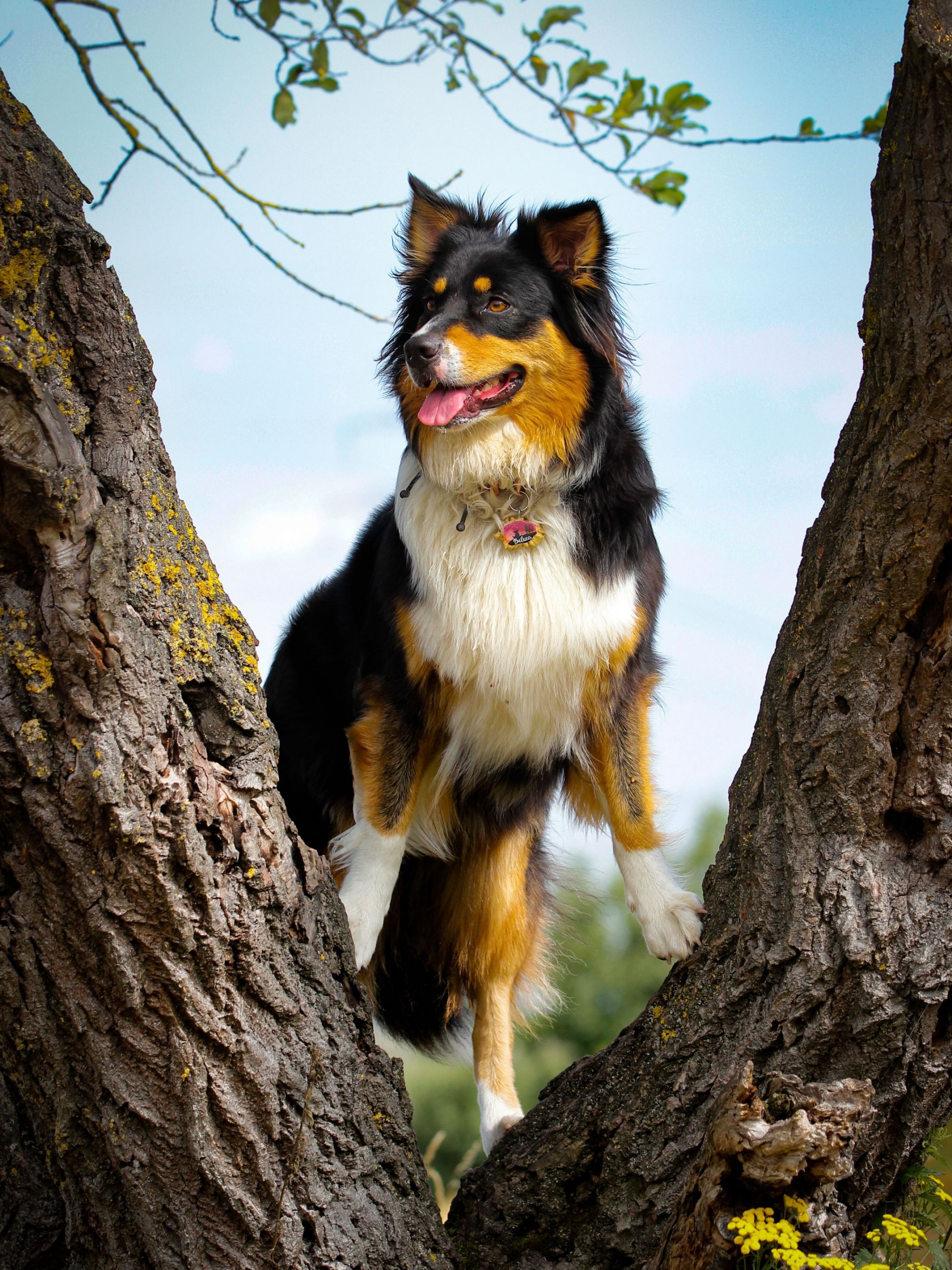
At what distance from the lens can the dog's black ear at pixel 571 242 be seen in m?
3.47

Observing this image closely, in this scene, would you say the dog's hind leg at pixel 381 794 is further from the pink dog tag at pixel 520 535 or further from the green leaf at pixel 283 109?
the green leaf at pixel 283 109

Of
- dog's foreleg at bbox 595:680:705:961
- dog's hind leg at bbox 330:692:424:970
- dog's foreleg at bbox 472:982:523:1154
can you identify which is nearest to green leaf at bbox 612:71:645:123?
dog's foreleg at bbox 595:680:705:961

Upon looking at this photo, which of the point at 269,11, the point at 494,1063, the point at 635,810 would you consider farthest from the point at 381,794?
the point at 269,11

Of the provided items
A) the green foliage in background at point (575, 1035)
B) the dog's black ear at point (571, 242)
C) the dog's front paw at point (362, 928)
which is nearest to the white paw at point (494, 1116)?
the dog's front paw at point (362, 928)

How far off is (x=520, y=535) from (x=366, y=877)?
1.18 metres

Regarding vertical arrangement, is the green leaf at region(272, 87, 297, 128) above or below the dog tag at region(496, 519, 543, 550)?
above

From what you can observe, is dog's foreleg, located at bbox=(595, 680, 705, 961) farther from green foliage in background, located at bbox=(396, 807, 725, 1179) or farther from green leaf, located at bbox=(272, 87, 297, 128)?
green foliage in background, located at bbox=(396, 807, 725, 1179)

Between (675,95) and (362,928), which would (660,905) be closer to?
(362,928)

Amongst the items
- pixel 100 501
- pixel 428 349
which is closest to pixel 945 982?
pixel 100 501

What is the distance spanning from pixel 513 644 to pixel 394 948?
1428mm

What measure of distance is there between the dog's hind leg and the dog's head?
2.96 ft

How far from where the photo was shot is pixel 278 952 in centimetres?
218

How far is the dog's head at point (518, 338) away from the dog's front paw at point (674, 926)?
4.69 ft

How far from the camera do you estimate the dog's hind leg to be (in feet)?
10.8
